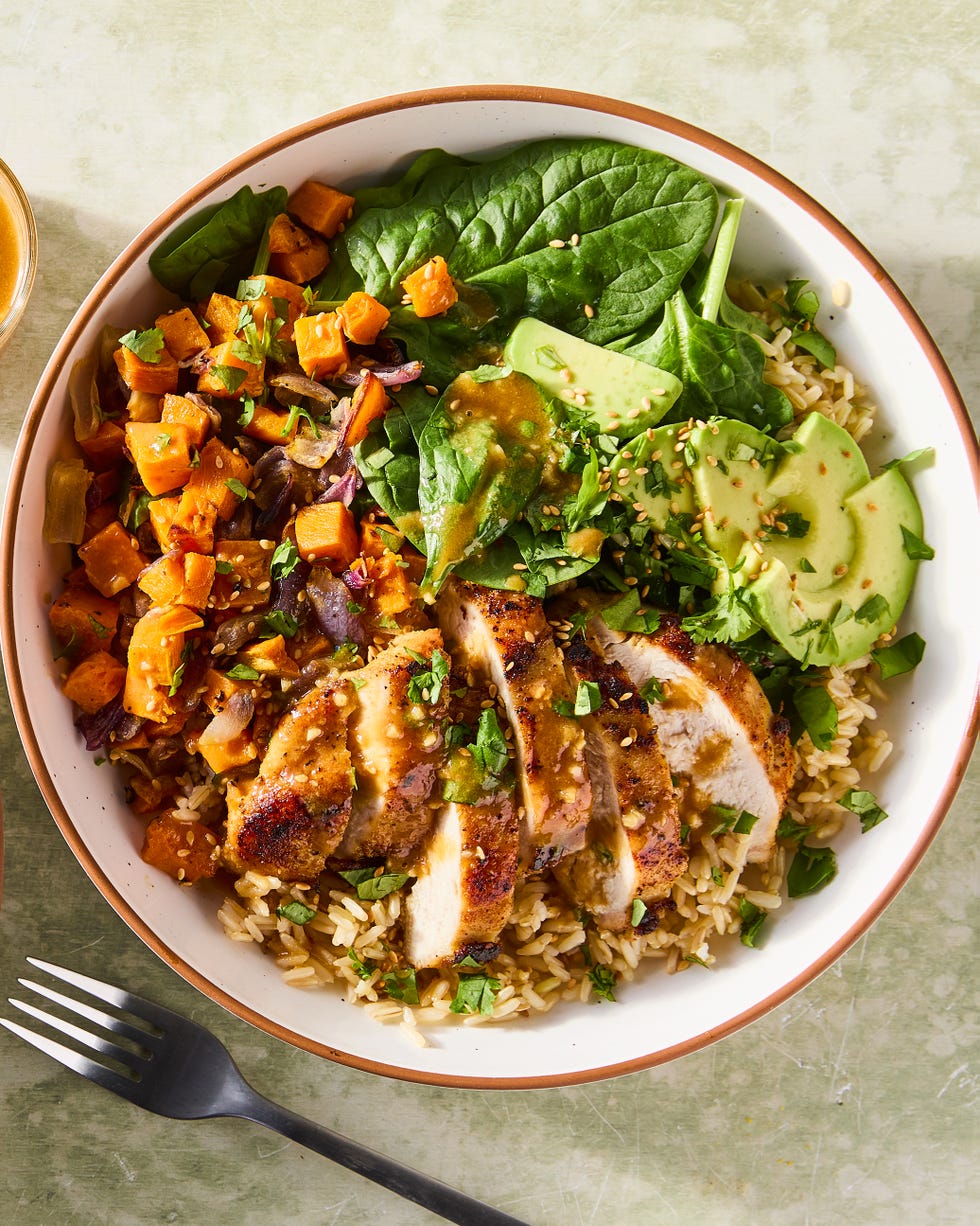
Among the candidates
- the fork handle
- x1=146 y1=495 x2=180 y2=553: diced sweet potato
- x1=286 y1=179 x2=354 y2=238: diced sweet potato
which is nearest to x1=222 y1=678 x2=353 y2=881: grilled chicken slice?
x1=146 y1=495 x2=180 y2=553: diced sweet potato

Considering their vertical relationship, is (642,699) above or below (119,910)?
above

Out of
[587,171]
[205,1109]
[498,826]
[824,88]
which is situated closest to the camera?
[498,826]

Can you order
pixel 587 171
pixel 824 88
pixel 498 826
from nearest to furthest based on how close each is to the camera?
pixel 498 826 → pixel 587 171 → pixel 824 88

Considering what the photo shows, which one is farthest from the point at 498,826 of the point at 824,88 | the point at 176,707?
the point at 824,88

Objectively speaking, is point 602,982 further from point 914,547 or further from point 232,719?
point 914,547

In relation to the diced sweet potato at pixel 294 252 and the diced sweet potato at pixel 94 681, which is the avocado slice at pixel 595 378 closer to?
the diced sweet potato at pixel 294 252

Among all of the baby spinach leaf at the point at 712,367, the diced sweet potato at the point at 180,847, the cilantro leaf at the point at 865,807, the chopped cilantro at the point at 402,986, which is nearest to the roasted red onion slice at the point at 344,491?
the baby spinach leaf at the point at 712,367

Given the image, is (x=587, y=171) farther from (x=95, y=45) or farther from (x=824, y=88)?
(x=95, y=45)
